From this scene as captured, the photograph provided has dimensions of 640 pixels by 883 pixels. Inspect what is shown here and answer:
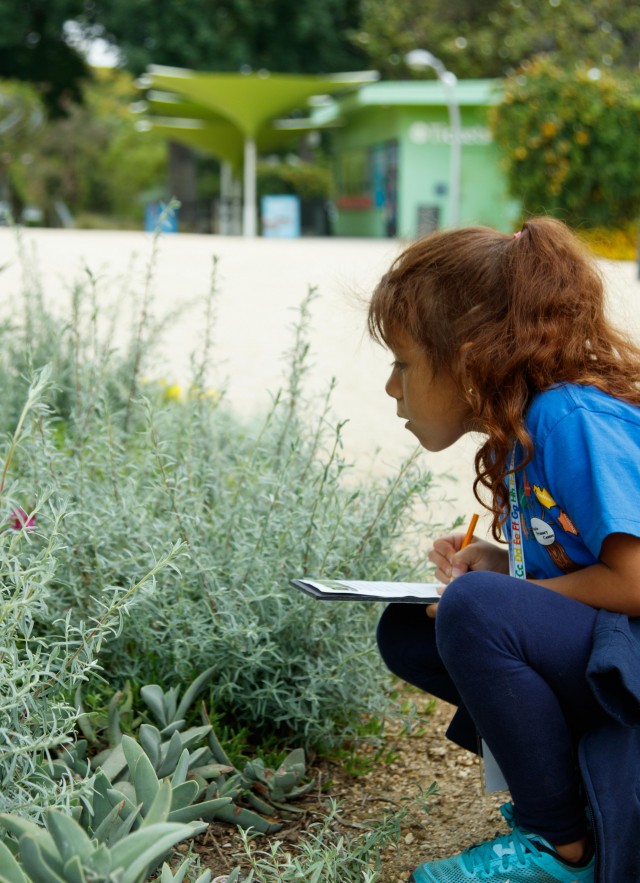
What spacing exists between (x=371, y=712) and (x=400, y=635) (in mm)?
393

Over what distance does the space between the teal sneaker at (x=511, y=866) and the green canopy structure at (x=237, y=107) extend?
2244 cm

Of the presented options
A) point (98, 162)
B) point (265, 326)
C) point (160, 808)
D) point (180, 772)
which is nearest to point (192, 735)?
point (180, 772)

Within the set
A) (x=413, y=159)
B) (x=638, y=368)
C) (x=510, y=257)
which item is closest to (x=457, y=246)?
(x=510, y=257)

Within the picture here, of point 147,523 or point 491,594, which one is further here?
point 147,523

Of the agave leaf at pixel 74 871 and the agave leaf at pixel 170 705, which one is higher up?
the agave leaf at pixel 74 871

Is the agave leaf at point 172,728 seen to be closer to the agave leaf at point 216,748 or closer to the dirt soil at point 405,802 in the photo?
the agave leaf at point 216,748

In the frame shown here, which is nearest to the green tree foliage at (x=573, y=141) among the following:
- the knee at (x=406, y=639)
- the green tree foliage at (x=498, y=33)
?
the green tree foliage at (x=498, y=33)

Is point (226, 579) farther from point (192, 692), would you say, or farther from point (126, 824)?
point (126, 824)

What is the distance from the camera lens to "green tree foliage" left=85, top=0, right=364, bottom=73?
28.8m

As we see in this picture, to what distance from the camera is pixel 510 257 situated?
6.28ft

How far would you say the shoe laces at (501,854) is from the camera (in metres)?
1.78

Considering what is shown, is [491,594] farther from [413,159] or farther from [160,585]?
[413,159]

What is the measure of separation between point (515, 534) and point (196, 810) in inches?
27.8

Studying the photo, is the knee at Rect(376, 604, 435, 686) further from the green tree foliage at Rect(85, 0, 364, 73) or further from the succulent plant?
the green tree foliage at Rect(85, 0, 364, 73)
